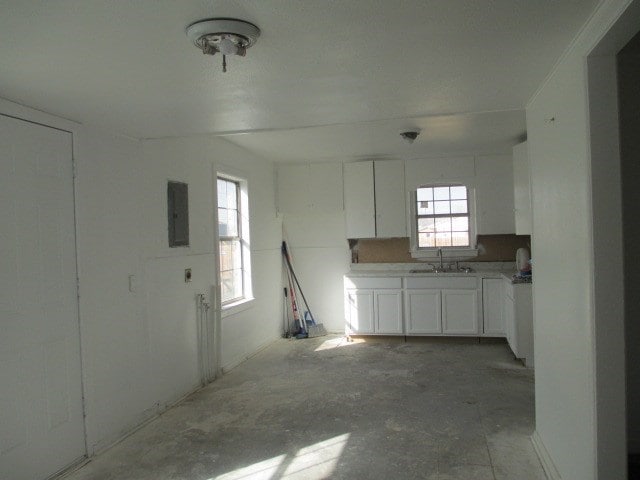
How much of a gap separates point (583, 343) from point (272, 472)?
191cm

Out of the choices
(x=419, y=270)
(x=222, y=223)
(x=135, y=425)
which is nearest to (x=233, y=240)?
(x=222, y=223)

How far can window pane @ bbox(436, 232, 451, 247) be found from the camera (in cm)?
654

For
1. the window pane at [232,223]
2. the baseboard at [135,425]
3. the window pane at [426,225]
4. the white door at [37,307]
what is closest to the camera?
the white door at [37,307]

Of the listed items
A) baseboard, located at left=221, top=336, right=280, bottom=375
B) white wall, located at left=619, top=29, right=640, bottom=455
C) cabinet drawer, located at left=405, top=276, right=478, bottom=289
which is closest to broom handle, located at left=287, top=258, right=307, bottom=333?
baseboard, located at left=221, top=336, right=280, bottom=375

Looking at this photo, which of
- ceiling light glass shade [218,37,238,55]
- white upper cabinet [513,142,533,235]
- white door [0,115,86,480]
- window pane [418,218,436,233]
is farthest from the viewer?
window pane [418,218,436,233]

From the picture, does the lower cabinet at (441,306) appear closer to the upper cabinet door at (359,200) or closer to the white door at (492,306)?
the white door at (492,306)

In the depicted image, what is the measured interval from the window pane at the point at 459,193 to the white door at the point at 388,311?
59.6 inches

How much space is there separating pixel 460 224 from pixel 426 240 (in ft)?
1.65

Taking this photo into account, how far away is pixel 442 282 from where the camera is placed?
6.02 meters

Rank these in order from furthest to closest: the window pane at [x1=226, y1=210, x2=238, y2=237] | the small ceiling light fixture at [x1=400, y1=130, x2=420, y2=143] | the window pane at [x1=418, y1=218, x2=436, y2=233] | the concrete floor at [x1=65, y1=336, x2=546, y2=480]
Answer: the window pane at [x1=418, y1=218, x2=436, y2=233] < the window pane at [x1=226, y1=210, x2=238, y2=237] < the small ceiling light fixture at [x1=400, y1=130, x2=420, y2=143] < the concrete floor at [x1=65, y1=336, x2=546, y2=480]

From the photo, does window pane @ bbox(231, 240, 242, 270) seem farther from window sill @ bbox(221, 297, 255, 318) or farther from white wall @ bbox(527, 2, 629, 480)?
white wall @ bbox(527, 2, 629, 480)

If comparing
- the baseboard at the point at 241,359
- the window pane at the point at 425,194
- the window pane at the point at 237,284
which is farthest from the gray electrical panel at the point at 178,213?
the window pane at the point at 425,194

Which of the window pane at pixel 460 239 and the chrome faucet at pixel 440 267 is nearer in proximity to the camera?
the chrome faucet at pixel 440 267

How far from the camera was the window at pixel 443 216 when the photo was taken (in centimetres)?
644
